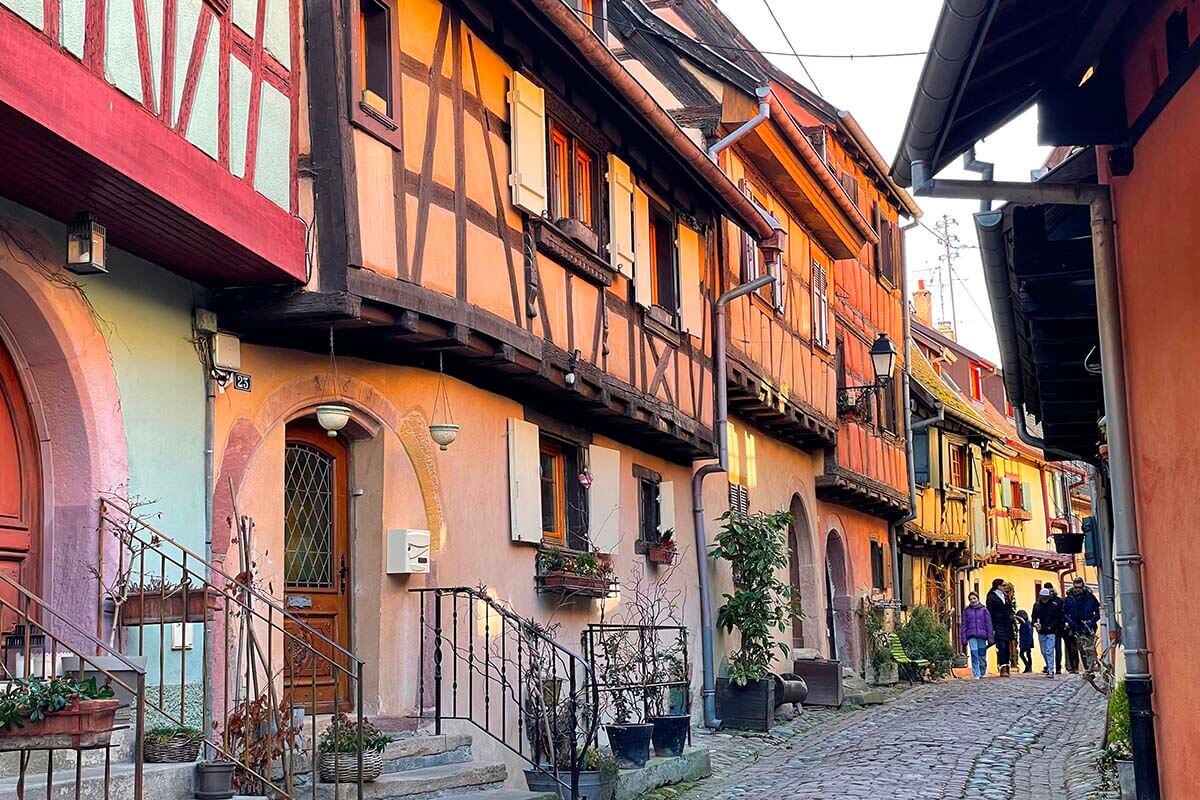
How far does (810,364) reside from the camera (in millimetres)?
19797

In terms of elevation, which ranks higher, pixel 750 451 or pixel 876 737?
pixel 750 451

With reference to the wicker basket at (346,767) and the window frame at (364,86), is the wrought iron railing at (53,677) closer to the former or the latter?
the wicker basket at (346,767)

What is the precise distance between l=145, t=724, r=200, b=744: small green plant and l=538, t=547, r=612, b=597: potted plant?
4596mm

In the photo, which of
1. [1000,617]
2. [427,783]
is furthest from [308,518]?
[1000,617]

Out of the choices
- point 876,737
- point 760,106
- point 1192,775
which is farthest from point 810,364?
point 1192,775

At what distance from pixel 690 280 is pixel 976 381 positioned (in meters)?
29.2

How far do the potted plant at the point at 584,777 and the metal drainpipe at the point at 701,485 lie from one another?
17.4 ft

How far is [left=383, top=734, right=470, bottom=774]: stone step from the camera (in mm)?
9062

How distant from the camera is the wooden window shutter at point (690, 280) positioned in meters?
14.8

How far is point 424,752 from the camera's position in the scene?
9.31m

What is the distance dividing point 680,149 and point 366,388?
4.64 m

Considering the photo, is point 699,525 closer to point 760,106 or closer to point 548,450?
point 548,450

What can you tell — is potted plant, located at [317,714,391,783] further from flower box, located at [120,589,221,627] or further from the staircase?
flower box, located at [120,589,221,627]

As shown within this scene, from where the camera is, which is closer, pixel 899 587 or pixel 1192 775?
pixel 1192 775
